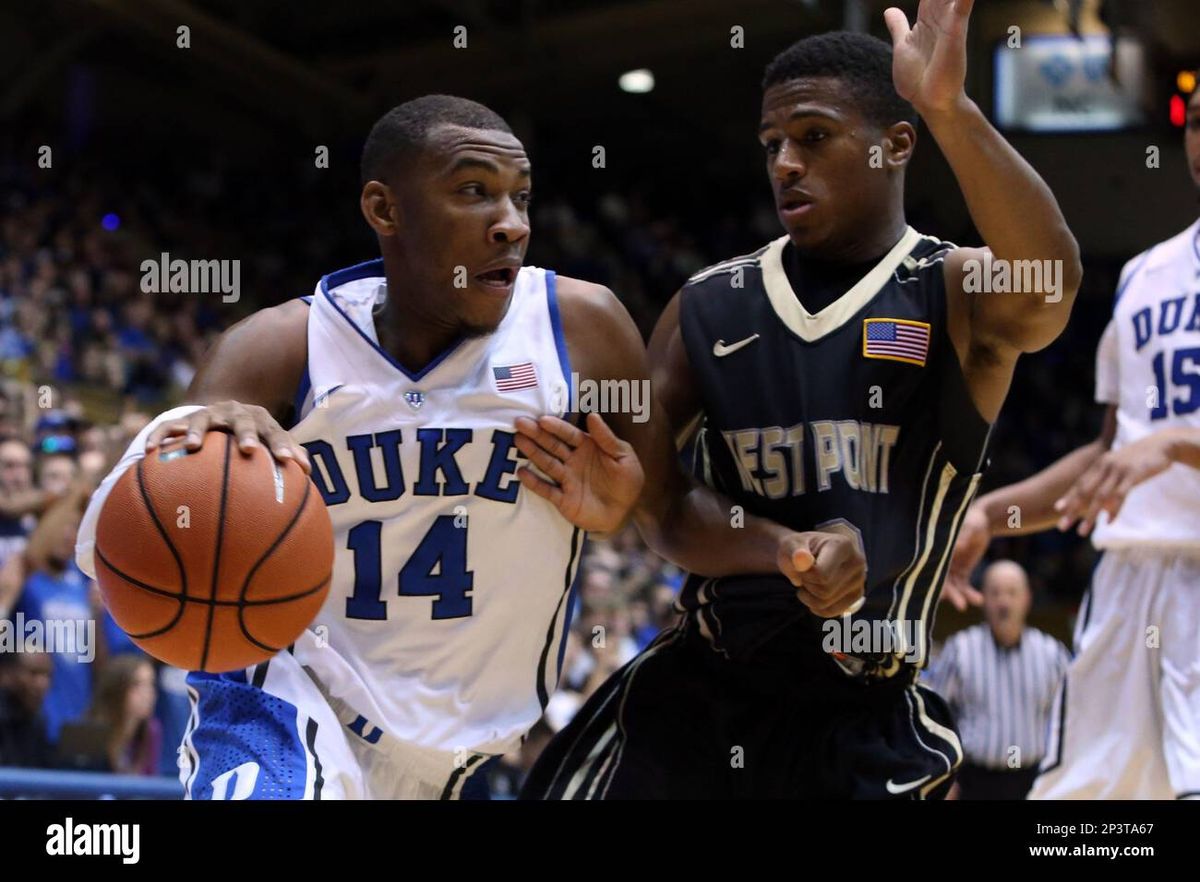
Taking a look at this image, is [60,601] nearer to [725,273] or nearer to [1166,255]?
[725,273]

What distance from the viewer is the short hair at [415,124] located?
3428mm

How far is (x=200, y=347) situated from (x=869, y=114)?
28.3ft

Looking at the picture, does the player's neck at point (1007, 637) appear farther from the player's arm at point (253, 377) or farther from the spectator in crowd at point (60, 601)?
the player's arm at point (253, 377)

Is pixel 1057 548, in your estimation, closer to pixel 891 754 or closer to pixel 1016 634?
pixel 1016 634

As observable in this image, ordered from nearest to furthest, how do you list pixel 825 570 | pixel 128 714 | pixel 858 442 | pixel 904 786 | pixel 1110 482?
1. pixel 825 570
2. pixel 904 786
3. pixel 858 442
4. pixel 1110 482
5. pixel 128 714

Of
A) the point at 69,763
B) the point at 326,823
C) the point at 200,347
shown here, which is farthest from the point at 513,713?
the point at 200,347

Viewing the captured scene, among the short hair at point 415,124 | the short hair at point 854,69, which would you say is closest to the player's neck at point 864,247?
the short hair at point 854,69

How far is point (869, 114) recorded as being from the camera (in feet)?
11.5

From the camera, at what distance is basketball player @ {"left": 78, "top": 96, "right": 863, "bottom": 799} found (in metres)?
3.31

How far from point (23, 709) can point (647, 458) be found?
4099 mm

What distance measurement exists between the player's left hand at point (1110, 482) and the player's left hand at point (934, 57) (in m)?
1.30

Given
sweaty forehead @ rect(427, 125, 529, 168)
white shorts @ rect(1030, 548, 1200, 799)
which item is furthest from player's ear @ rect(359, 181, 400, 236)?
white shorts @ rect(1030, 548, 1200, 799)

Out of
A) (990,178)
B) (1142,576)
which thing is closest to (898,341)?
(990,178)

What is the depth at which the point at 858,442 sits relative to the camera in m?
3.37
